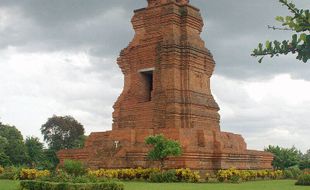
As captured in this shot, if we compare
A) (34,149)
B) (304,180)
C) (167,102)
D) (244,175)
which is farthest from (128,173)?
(34,149)

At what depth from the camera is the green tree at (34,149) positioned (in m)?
44.3

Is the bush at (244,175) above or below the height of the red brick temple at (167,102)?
below

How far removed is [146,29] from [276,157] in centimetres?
1235

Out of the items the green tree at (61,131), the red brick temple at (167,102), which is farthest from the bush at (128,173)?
the green tree at (61,131)

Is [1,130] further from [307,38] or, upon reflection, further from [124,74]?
[307,38]

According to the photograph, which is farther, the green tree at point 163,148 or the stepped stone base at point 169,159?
the stepped stone base at point 169,159

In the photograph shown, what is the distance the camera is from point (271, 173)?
2378 cm

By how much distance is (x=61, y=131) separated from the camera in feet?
171

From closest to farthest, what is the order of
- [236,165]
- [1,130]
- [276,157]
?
1. [236,165]
2. [276,157]
3. [1,130]

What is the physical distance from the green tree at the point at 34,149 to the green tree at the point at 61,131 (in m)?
3.57

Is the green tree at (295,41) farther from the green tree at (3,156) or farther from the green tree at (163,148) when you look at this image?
the green tree at (3,156)

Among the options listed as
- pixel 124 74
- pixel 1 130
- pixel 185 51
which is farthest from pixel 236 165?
pixel 1 130

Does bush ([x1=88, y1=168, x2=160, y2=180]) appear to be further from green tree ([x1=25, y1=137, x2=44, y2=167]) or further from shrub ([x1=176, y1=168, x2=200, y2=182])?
green tree ([x1=25, y1=137, x2=44, y2=167])

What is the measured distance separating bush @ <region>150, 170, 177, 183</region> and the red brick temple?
1.99m
